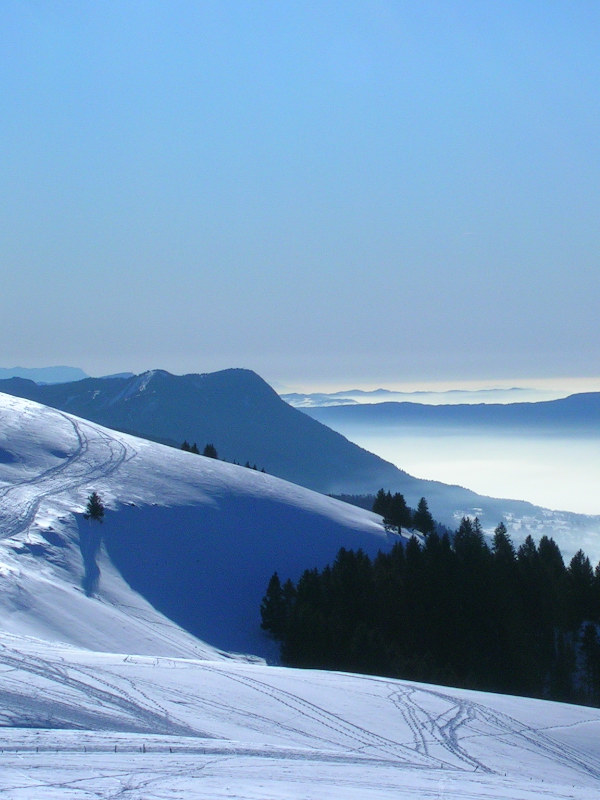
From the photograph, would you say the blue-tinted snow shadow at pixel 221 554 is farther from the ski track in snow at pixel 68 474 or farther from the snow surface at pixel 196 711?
the ski track in snow at pixel 68 474

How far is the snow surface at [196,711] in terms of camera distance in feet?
36.7

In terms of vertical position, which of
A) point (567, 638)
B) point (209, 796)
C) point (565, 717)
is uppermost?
point (209, 796)

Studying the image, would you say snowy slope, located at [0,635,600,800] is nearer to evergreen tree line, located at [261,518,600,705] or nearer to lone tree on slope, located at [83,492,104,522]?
evergreen tree line, located at [261,518,600,705]

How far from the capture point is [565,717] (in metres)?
21.7

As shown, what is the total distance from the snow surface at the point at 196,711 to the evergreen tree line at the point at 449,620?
12.1 feet

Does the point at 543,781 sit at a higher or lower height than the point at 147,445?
lower

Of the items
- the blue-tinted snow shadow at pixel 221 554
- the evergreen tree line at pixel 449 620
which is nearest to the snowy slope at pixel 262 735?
the evergreen tree line at pixel 449 620

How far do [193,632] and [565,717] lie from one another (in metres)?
20.9

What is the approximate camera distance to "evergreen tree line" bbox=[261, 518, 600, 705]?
35750 millimetres

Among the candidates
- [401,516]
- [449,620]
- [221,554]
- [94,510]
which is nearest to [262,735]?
[449,620]

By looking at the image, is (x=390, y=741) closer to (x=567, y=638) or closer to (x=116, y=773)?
(x=116, y=773)

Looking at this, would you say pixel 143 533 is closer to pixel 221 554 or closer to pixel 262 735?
pixel 221 554

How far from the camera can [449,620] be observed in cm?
3947

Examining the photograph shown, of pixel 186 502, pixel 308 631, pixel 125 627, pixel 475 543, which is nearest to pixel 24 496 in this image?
pixel 186 502
